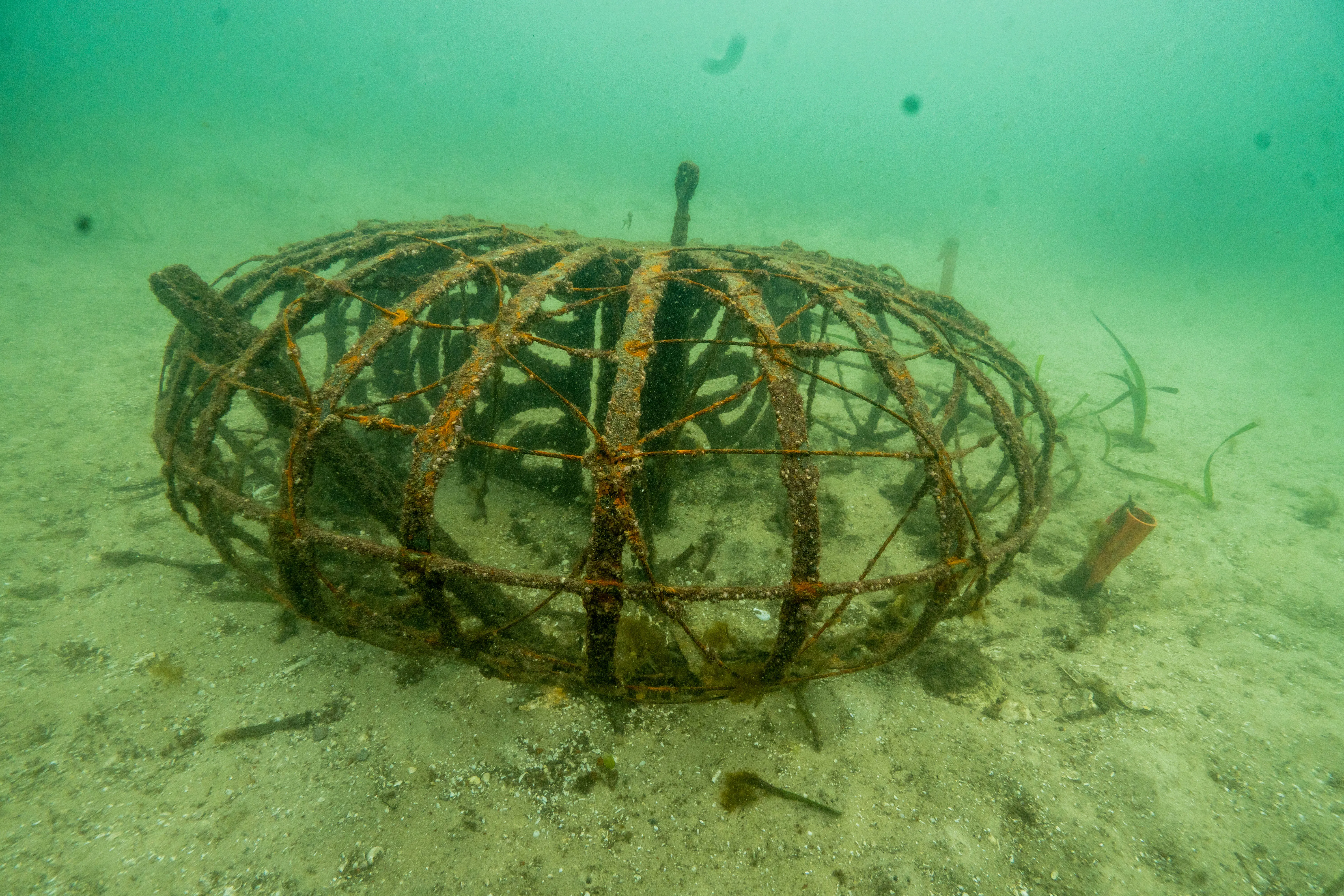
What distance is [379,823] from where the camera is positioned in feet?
9.77

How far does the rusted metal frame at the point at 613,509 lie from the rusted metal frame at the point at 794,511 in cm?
72

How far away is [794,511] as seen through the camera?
236cm

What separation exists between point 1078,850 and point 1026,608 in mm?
2232

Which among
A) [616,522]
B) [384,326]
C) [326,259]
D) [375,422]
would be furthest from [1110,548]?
[326,259]

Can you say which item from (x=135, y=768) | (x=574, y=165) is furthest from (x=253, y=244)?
(x=574, y=165)

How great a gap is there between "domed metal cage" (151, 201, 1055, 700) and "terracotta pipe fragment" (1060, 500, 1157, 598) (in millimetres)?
957

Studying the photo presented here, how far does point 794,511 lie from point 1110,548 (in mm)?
4566

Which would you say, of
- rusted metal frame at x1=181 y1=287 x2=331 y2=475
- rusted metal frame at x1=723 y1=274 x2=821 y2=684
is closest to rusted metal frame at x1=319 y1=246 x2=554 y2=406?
rusted metal frame at x1=181 y1=287 x2=331 y2=475

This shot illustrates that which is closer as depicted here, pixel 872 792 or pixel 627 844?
pixel 627 844

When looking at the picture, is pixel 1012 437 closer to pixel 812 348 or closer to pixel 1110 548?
pixel 812 348

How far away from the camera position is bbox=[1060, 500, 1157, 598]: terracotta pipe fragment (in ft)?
15.1

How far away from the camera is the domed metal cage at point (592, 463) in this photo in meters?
2.37

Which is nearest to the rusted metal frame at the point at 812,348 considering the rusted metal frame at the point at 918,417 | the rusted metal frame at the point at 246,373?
the rusted metal frame at the point at 918,417

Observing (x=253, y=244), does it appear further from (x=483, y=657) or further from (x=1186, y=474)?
(x=1186, y=474)
